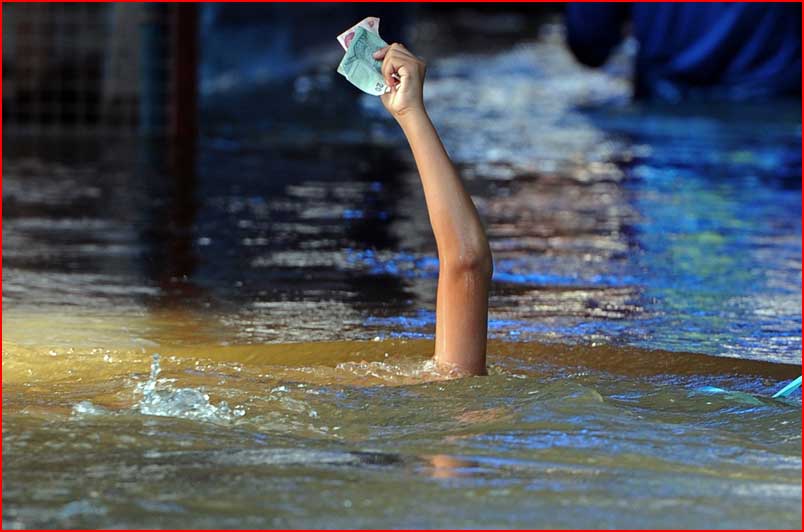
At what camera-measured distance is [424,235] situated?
8234 mm

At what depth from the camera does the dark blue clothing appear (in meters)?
16.7

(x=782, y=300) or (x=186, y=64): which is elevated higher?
(x=186, y=64)

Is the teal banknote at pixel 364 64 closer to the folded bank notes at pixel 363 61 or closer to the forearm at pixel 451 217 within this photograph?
the folded bank notes at pixel 363 61

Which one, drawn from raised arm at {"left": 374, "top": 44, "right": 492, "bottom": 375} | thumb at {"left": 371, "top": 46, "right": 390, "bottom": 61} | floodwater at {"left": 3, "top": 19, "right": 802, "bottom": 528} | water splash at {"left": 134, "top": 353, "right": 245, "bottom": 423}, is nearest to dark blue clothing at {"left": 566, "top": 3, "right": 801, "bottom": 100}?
floodwater at {"left": 3, "top": 19, "right": 802, "bottom": 528}

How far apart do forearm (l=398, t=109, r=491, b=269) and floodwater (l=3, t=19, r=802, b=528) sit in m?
0.36

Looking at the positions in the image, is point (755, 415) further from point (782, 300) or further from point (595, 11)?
point (595, 11)

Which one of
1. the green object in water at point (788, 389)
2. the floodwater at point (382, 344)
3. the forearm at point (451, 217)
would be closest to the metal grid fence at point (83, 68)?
the floodwater at point (382, 344)

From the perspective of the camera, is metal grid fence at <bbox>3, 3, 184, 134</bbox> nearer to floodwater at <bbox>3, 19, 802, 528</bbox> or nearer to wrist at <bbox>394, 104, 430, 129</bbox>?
floodwater at <bbox>3, 19, 802, 528</bbox>

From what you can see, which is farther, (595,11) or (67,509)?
(595,11)

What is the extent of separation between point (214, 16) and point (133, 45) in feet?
15.8

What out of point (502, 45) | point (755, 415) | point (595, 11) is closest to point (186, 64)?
point (595, 11)

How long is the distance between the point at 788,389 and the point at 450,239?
1.06m

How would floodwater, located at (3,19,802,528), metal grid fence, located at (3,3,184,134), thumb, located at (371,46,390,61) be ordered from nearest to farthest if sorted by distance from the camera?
floodwater, located at (3,19,802,528), thumb, located at (371,46,390,61), metal grid fence, located at (3,3,184,134)

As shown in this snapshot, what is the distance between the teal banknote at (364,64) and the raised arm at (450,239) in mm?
77
